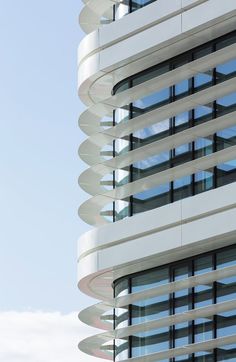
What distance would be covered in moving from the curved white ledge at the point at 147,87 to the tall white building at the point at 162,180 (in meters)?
0.03

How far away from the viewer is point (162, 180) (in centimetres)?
4194

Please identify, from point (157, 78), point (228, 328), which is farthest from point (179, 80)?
point (228, 328)

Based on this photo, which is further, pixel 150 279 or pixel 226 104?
pixel 150 279

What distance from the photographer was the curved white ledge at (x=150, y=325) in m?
40.0

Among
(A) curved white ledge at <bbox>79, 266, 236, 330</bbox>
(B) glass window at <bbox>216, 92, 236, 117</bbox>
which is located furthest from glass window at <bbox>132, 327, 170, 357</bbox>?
(B) glass window at <bbox>216, 92, 236, 117</bbox>

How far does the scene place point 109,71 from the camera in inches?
1721

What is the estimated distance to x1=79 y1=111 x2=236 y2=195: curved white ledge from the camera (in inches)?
1606

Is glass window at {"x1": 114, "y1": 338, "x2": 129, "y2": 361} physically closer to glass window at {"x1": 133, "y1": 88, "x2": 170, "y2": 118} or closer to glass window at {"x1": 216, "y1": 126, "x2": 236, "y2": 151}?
glass window at {"x1": 216, "y1": 126, "x2": 236, "y2": 151}

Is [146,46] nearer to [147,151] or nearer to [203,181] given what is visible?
[147,151]

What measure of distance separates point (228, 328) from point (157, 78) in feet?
20.3

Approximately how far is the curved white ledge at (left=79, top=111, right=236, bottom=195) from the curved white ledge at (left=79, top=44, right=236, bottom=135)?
132cm

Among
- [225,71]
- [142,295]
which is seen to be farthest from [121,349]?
[225,71]

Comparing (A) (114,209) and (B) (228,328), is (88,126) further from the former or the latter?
(B) (228,328)

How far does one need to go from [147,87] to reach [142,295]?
15.7 ft
